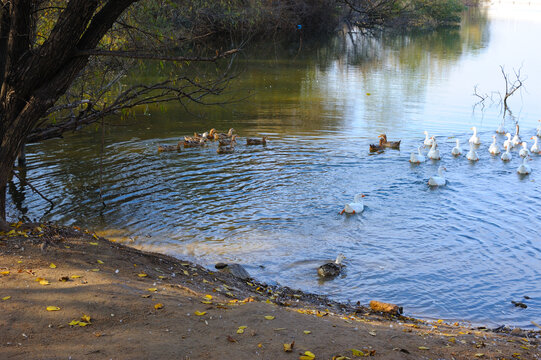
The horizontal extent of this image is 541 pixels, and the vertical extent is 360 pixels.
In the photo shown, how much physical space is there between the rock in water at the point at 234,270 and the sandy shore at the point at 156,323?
1158mm

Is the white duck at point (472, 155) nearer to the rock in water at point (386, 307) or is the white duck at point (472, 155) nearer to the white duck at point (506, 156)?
the white duck at point (506, 156)

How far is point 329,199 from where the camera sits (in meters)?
13.1

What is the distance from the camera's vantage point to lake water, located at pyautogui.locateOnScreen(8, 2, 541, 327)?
948 cm

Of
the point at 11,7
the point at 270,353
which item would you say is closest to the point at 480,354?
the point at 270,353

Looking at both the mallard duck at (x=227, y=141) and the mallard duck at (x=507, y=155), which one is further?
the mallard duck at (x=227, y=141)

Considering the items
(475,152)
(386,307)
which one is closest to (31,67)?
(386,307)

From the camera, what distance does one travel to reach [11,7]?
7551mm

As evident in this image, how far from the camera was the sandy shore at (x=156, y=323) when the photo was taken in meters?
5.23

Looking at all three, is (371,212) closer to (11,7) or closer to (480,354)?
(480,354)

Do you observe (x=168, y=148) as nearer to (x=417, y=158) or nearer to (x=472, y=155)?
(x=417, y=158)

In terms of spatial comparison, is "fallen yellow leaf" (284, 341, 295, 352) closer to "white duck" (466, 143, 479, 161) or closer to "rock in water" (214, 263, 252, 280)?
"rock in water" (214, 263, 252, 280)

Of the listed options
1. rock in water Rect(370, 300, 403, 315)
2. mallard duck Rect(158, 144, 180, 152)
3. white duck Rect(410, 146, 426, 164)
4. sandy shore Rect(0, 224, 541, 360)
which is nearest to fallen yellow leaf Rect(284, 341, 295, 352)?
sandy shore Rect(0, 224, 541, 360)

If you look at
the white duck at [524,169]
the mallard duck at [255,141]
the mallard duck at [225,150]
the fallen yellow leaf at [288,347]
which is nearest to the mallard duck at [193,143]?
the mallard duck at [225,150]

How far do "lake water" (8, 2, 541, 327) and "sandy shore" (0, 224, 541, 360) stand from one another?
1.79 metres
